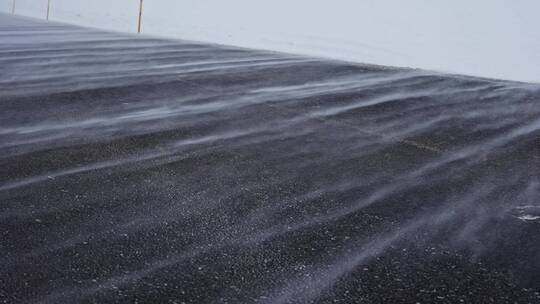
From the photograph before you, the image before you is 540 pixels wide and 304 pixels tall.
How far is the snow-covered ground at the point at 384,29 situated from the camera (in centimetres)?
1188

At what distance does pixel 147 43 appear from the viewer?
7.61 metres

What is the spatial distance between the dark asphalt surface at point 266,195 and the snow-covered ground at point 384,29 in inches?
293

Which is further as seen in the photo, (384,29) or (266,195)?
(384,29)

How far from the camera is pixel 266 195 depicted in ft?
6.25

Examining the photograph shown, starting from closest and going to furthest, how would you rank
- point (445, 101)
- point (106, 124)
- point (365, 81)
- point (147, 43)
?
point (106, 124) < point (445, 101) < point (365, 81) < point (147, 43)

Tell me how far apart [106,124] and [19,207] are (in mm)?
1245

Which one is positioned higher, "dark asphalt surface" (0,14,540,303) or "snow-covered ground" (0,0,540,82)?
"snow-covered ground" (0,0,540,82)

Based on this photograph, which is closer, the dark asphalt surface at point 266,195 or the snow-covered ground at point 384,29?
the dark asphalt surface at point 266,195

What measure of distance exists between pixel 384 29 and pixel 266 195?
15495 mm

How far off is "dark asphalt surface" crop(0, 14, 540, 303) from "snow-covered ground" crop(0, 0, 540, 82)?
7.44 meters

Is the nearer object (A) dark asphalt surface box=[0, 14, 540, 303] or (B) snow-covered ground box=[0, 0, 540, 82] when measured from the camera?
(A) dark asphalt surface box=[0, 14, 540, 303]

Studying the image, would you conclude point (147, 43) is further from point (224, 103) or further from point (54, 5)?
point (54, 5)

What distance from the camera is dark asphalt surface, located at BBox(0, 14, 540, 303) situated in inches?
51.2

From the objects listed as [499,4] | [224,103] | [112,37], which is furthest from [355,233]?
[499,4]
